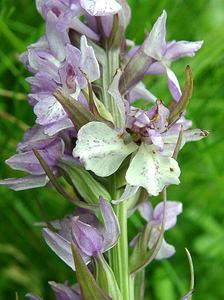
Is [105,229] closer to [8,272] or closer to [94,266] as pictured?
[94,266]

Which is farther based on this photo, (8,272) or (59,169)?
(8,272)

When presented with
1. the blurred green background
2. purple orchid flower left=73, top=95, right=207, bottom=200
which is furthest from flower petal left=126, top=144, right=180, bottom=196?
the blurred green background

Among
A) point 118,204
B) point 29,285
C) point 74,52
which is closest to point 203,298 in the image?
point 29,285

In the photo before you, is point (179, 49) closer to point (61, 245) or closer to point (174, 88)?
point (174, 88)

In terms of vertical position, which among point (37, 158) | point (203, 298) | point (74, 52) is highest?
point (74, 52)

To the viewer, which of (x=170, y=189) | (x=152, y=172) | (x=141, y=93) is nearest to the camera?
(x=152, y=172)

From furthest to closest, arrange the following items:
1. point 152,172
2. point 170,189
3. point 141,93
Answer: point 170,189 → point 141,93 → point 152,172

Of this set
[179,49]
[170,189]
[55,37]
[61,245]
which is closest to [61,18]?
[55,37]
